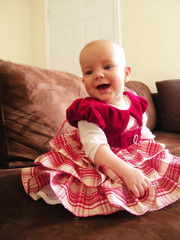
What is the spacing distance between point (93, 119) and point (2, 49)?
9.47 ft

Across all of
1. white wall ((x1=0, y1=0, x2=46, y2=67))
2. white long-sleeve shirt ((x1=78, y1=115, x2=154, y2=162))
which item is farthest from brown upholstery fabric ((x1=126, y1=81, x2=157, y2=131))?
white wall ((x1=0, y1=0, x2=46, y2=67))

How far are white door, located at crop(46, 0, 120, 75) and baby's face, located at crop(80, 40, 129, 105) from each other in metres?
2.02

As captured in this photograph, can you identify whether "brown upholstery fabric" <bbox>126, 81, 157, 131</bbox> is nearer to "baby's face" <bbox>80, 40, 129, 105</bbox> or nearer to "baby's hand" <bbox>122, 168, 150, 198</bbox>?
"baby's face" <bbox>80, 40, 129, 105</bbox>

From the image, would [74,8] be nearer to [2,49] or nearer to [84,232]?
[2,49]

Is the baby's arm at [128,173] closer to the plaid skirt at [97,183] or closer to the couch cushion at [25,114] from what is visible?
the plaid skirt at [97,183]

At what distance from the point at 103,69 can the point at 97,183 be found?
0.39 m

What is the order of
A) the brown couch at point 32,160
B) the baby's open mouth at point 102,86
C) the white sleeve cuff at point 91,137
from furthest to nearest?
the baby's open mouth at point 102,86, the white sleeve cuff at point 91,137, the brown couch at point 32,160

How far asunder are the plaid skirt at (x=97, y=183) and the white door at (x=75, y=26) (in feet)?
7.32

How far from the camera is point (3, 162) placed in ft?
2.79

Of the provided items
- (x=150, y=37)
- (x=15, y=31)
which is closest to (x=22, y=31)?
(x=15, y=31)

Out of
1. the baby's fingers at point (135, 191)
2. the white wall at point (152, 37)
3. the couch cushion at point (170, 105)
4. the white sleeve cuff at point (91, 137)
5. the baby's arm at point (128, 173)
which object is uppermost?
the white wall at point (152, 37)

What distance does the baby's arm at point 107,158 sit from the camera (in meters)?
0.51

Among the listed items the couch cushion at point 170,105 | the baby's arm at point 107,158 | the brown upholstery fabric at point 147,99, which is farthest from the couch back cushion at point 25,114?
the couch cushion at point 170,105

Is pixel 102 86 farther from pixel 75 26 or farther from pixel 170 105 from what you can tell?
pixel 75 26
